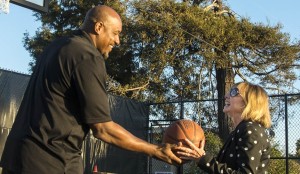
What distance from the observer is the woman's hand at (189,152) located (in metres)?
3.38

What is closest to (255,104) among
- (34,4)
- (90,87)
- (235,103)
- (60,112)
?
(235,103)

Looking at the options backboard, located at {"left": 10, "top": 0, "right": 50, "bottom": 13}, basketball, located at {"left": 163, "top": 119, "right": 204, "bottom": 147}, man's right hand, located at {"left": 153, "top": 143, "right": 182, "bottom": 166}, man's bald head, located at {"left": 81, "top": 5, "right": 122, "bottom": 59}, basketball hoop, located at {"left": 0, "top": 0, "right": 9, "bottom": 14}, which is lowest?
man's right hand, located at {"left": 153, "top": 143, "right": 182, "bottom": 166}

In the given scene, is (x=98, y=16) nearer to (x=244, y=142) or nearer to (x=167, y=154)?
(x=167, y=154)

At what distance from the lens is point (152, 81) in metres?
20.8

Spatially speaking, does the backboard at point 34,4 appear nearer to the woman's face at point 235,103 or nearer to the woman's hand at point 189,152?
the woman's face at point 235,103

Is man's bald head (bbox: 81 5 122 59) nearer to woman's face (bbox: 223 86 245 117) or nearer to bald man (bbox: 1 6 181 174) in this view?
bald man (bbox: 1 6 181 174)

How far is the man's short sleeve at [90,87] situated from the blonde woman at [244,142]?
0.73 metres

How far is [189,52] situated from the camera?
67.5 feet

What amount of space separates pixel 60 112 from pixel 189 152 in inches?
40.1

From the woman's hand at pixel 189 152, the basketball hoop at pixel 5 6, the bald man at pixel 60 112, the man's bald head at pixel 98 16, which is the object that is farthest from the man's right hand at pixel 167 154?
the basketball hoop at pixel 5 6

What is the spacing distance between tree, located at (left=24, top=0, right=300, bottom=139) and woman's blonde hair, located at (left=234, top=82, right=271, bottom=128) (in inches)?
596

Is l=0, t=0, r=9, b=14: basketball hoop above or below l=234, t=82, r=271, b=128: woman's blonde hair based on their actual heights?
above

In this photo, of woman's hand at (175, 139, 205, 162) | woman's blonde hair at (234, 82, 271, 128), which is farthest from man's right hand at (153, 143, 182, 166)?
woman's blonde hair at (234, 82, 271, 128)

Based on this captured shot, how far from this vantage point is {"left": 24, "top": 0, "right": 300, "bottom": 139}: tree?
64.7ft
